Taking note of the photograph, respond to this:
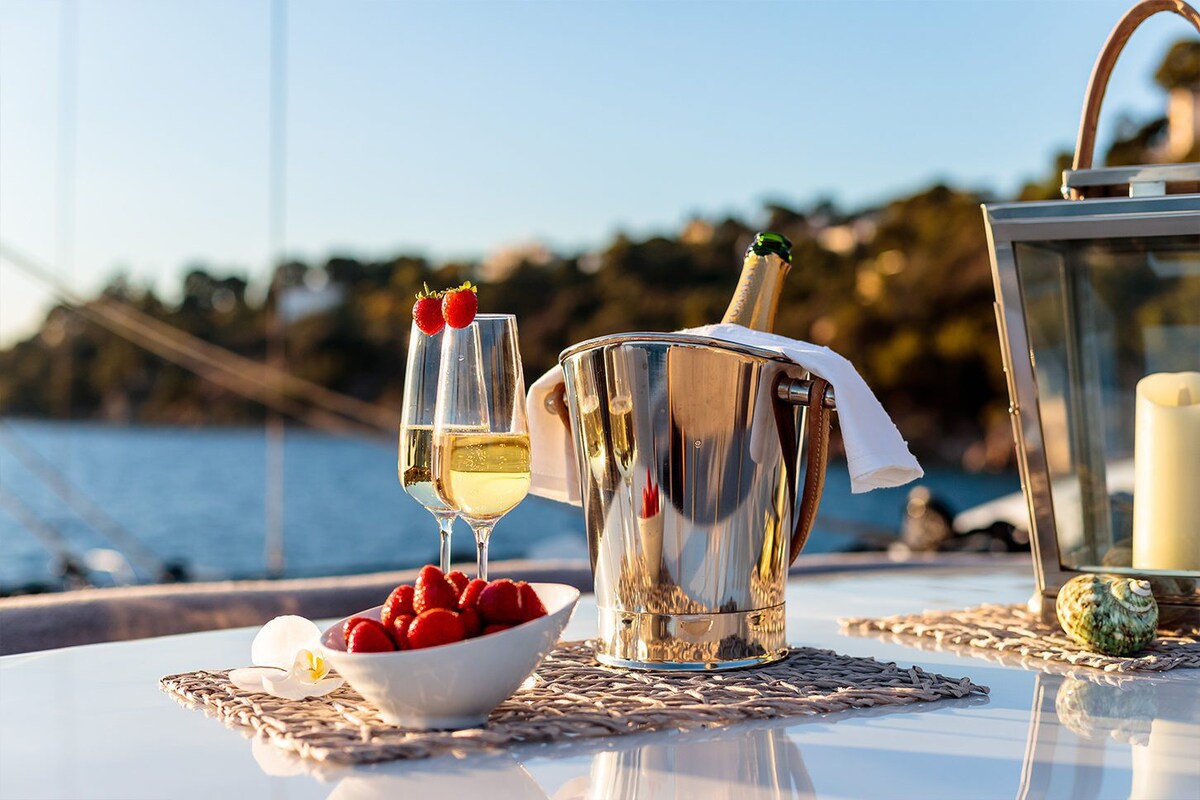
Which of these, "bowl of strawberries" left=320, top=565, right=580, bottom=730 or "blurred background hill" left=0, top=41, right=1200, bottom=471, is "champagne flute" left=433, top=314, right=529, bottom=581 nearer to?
"bowl of strawberries" left=320, top=565, right=580, bottom=730

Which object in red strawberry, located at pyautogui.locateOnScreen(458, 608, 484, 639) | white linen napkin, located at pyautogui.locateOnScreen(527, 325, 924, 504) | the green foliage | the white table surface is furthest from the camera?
the green foliage

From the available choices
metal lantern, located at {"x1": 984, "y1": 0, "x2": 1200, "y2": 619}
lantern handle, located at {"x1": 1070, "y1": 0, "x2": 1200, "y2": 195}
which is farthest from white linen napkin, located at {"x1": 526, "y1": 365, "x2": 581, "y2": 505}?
lantern handle, located at {"x1": 1070, "y1": 0, "x2": 1200, "y2": 195}

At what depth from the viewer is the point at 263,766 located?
2.08 ft

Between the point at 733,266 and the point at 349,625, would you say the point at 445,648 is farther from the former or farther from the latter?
the point at 733,266

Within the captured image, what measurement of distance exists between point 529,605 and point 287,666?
19cm

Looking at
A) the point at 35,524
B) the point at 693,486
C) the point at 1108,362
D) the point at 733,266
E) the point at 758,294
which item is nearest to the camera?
the point at 693,486

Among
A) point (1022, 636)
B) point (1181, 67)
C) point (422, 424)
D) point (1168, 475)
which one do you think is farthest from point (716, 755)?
point (1181, 67)

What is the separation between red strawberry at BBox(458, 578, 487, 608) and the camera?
2.33 feet

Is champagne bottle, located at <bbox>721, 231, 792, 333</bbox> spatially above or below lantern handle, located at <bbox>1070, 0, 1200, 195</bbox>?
below

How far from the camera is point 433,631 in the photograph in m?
0.69

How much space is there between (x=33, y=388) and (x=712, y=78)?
12.3 meters

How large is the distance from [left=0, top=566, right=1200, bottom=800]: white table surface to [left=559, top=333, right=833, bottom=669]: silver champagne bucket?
145 millimetres

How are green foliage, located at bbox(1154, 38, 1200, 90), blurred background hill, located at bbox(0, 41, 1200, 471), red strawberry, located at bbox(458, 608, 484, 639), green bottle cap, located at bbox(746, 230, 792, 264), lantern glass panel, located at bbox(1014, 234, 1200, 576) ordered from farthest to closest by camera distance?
green foliage, located at bbox(1154, 38, 1200, 90) → blurred background hill, located at bbox(0, 41, 1200, 471) → lantern glass panel, located at bbox(1014, 234, 1200, 576) → green bottle cap, located at bbox(746, 230, 792, 264) → red strawberry, located at bbox(458, 608, 484, 639)

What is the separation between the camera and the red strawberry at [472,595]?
71 centimetres
